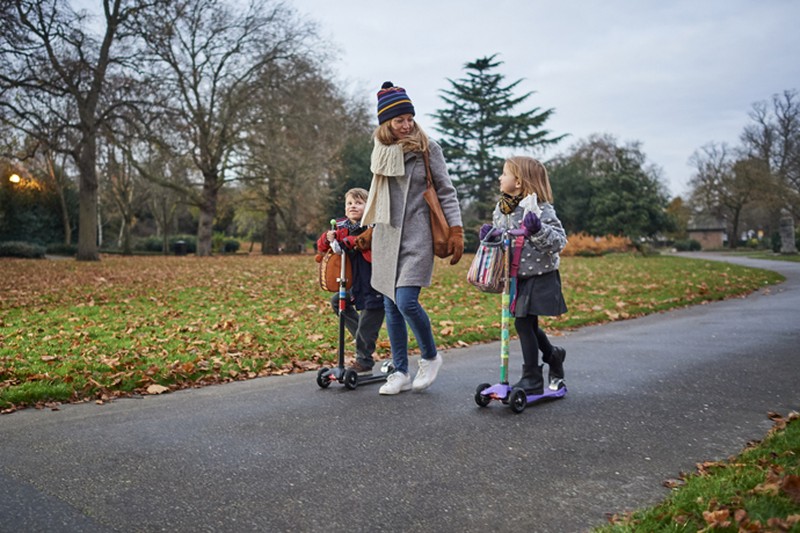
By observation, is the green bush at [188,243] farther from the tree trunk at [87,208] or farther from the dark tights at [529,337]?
the dark tights at [529,337]

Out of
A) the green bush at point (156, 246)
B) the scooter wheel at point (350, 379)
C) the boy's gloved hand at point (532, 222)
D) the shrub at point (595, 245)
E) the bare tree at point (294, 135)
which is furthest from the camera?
the green bush at point (156, 246)

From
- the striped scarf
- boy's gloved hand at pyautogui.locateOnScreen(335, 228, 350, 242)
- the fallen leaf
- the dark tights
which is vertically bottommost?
the fallen leaf

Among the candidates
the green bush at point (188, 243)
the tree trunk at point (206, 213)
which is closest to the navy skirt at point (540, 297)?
the tree trunk at point (206, 213)

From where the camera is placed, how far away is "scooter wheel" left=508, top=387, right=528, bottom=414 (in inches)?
177

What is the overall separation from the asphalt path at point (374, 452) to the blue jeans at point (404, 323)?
13.0 inches

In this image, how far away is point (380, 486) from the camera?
328 centimetres

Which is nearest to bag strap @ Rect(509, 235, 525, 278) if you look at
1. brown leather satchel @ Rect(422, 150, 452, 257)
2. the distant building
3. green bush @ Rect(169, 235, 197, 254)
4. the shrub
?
brown leather satchel @ Rect(422, 150, 452, 257)

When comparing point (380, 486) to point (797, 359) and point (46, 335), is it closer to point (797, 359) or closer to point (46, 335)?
point (797, 359)

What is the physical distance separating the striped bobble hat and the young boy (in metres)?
0.82

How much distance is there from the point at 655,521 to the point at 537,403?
212 centimetres

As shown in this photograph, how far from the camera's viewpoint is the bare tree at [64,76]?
67.1 ft

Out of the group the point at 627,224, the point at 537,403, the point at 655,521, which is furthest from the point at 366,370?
the point at 627,224

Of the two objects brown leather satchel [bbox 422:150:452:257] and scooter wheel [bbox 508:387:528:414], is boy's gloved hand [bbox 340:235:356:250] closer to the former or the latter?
brown leather satchel [bbox 422:150:452:257]

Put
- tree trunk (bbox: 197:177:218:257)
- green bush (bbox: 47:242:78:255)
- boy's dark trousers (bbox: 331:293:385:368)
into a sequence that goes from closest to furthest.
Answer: boy's dark trousers (bbox: 331:293:385:368)
tree trunk (bbox: 197:177:218:257)
green bush (bbox: 47:242:78:255)
